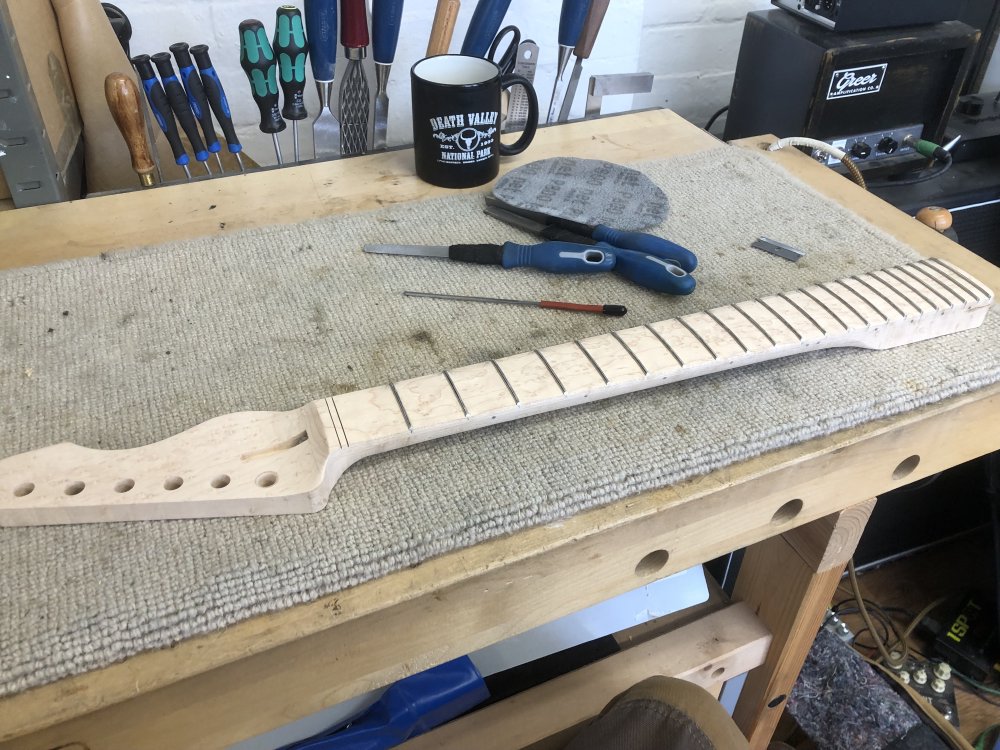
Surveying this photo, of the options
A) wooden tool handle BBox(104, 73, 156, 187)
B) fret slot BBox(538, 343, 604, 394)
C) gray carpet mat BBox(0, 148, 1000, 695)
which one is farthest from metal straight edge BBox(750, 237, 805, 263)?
wooden tool handle BBox(104, 73, 156, 187)

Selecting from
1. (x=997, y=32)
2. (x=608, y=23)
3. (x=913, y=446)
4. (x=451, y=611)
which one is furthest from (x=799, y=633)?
(x=997, y=32)

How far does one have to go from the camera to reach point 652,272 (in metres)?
0.55

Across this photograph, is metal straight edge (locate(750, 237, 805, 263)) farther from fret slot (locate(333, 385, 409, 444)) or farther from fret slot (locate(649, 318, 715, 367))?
fret slot (locate(333, 385, 409, 444))

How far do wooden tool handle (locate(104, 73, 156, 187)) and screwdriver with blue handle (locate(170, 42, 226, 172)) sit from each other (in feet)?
0.14

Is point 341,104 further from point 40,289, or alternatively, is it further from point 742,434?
point 742,434

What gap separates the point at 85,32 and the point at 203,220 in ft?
0.82

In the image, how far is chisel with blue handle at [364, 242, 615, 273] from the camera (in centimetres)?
57

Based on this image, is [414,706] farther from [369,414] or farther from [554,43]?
[554,43]

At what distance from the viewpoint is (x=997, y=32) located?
43.2 inches

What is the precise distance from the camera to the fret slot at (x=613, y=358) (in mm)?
443

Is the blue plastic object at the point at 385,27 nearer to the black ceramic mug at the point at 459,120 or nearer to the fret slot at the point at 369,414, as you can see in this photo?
the black ceramic mug at the point at 459,120

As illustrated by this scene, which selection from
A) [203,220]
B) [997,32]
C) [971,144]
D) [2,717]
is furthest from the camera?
[997,32]

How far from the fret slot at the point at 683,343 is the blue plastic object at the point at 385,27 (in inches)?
18.5

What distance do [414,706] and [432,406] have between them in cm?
42
